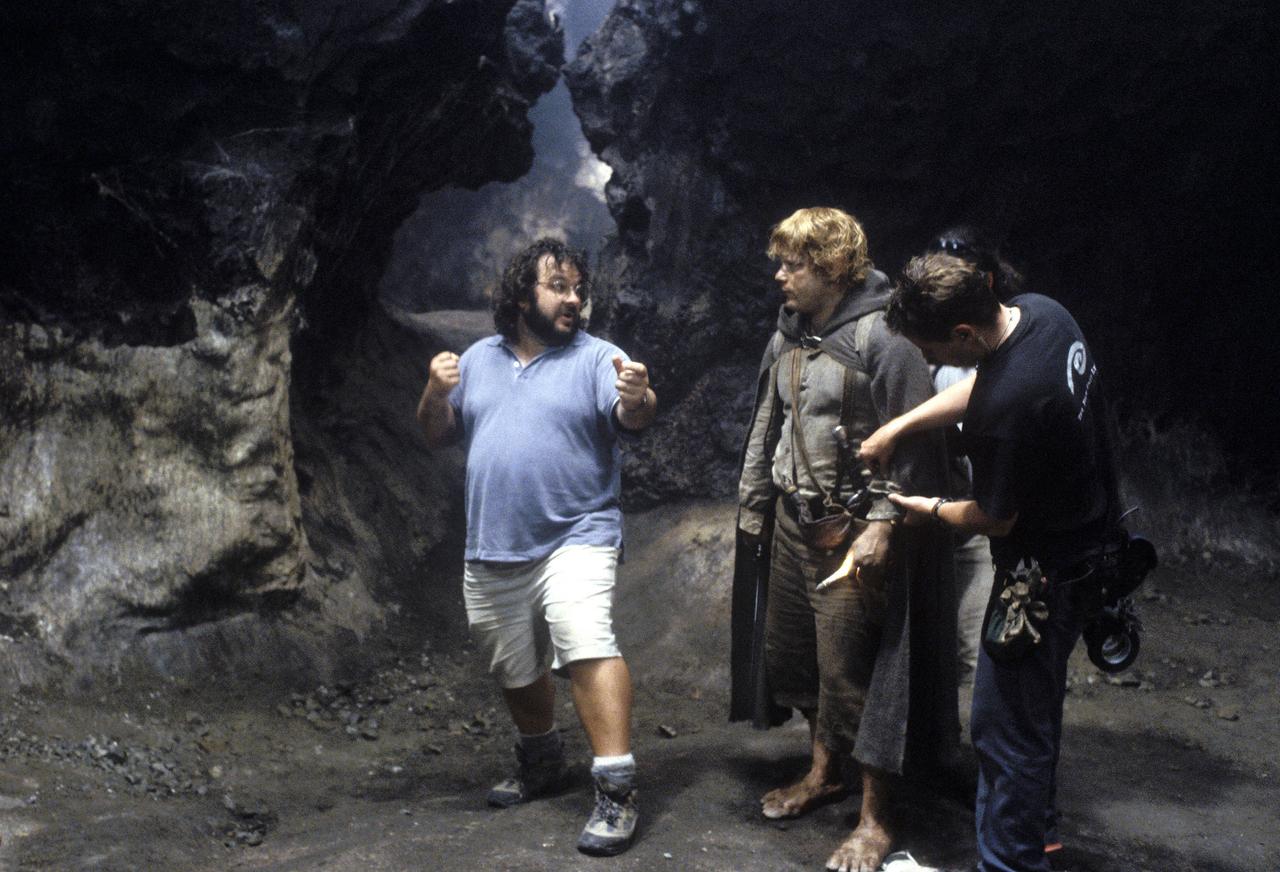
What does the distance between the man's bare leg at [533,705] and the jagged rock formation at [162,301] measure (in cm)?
197

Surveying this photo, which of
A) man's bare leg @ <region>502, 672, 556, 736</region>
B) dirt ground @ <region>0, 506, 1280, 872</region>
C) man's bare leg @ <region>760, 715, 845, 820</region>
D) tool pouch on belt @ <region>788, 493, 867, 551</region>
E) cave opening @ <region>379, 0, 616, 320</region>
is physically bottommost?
dirt ground @ <region>0, 506, 1280, 872</region>

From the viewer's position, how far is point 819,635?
3656 millimetres

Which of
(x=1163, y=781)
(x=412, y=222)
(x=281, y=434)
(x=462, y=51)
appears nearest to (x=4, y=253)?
(x=281, y=434)

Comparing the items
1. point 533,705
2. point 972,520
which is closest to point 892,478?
point 972,520

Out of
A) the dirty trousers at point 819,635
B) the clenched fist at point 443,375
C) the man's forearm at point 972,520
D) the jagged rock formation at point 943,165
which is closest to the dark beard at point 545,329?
the clenched fist at point 443,375

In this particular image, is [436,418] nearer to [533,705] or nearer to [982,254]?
[533,705]

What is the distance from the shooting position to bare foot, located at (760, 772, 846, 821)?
3.82m

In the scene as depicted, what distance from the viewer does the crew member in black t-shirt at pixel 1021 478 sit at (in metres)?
2.74

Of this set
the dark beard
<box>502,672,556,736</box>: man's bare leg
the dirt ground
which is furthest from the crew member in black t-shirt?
<box>502,672,556,736</box>: man's bare leg

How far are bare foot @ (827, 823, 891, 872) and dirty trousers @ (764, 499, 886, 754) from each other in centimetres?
26

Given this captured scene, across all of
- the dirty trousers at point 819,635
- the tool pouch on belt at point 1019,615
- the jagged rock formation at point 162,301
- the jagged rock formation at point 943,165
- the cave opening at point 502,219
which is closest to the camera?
the tool pouch on belt at point 1019,615

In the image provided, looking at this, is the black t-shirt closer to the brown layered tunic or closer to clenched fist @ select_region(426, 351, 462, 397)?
the brown layered tunic

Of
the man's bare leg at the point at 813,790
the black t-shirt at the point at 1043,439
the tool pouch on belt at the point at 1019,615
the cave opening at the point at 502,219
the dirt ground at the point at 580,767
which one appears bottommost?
the dirt ground at the point at 580,767

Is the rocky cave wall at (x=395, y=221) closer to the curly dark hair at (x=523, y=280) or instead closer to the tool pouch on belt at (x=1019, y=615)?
the curly dark hair at (x=523, y=280)
